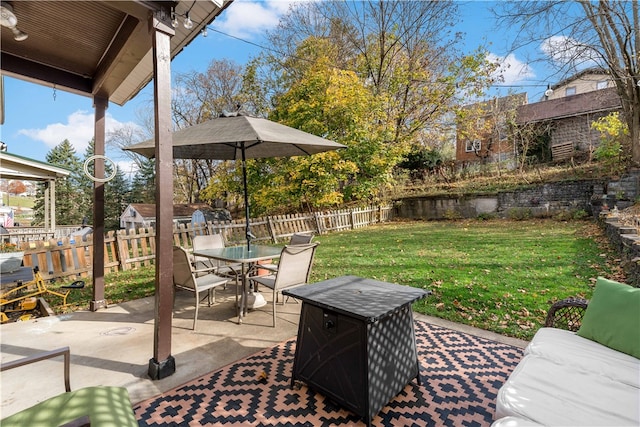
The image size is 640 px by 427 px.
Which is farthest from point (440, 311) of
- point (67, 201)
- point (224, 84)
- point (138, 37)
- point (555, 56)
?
point (67, 201)

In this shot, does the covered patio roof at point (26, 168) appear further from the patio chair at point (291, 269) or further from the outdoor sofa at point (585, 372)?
the outdoor sofa at point (585, 372)

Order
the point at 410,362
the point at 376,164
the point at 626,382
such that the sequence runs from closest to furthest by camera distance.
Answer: the point at 626,382, the point at 410,362, the point at 376,164

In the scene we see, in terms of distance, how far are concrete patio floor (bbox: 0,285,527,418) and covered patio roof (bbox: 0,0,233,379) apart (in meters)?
0.22

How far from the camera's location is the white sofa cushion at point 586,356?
5.58 ft

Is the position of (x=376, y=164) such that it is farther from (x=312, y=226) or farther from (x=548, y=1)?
(x=548, y=1)

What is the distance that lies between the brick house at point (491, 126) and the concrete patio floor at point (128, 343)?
14236 mm

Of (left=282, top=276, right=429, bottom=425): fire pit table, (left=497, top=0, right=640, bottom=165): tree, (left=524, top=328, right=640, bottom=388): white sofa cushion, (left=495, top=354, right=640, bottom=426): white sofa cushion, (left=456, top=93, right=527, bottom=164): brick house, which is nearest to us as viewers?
(left=495, top=354, right=640, bottom=426): white sofa cushion

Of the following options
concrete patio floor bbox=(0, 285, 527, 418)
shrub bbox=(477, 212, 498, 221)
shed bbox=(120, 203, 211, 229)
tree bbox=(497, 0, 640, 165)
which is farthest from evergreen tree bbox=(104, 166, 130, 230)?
tree bbox=(497, 0, 640, 165)

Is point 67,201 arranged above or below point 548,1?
below

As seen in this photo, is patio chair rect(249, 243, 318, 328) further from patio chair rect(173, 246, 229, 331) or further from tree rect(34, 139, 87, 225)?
tree rect(34, 139, 87, 225)

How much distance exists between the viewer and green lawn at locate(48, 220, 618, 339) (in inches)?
144

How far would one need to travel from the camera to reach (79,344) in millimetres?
3008

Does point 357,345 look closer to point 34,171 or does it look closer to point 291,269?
point 291,269

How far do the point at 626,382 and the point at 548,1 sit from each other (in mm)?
9014
